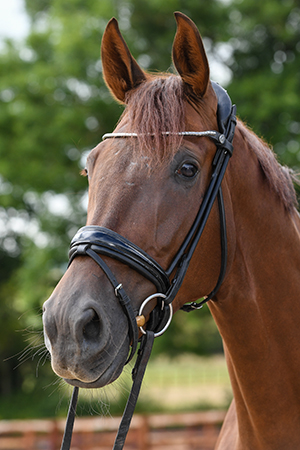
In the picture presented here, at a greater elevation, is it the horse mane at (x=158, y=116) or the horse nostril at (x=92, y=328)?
the horse mane at (x=158, y=116)

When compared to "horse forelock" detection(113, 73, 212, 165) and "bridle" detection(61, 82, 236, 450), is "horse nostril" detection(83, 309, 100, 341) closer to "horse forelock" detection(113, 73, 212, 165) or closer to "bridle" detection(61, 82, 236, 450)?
"bridle" detection(61, 82, 236, 450)

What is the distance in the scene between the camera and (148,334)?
1869mm

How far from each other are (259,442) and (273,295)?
0.75m

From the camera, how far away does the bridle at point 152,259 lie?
Answer: 1780 mm

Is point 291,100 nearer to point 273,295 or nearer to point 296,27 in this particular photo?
point 296,27

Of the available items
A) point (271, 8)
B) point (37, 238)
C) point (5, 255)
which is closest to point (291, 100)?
point (271, 8)

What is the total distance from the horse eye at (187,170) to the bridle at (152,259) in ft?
0.37

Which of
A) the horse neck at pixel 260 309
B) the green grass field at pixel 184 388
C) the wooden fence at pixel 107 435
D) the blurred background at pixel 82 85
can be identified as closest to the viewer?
the horse neck at pixel 260 309

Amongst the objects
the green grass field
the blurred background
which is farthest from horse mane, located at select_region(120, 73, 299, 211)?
the green grass field

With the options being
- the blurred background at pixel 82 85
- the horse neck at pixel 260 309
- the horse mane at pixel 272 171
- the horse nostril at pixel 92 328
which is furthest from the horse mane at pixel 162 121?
the blurred background at pixel 82 85

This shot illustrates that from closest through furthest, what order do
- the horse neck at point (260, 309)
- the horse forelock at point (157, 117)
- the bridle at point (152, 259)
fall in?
the bridle at point (152, 259) → the horse forelock at point (157, 117) → the horse neck at point (260, 309)

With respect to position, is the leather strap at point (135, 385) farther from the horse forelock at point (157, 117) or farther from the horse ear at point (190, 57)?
the horse ear at point (190, 57)

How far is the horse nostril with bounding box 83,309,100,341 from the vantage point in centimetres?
167

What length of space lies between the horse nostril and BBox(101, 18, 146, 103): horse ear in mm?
1291
